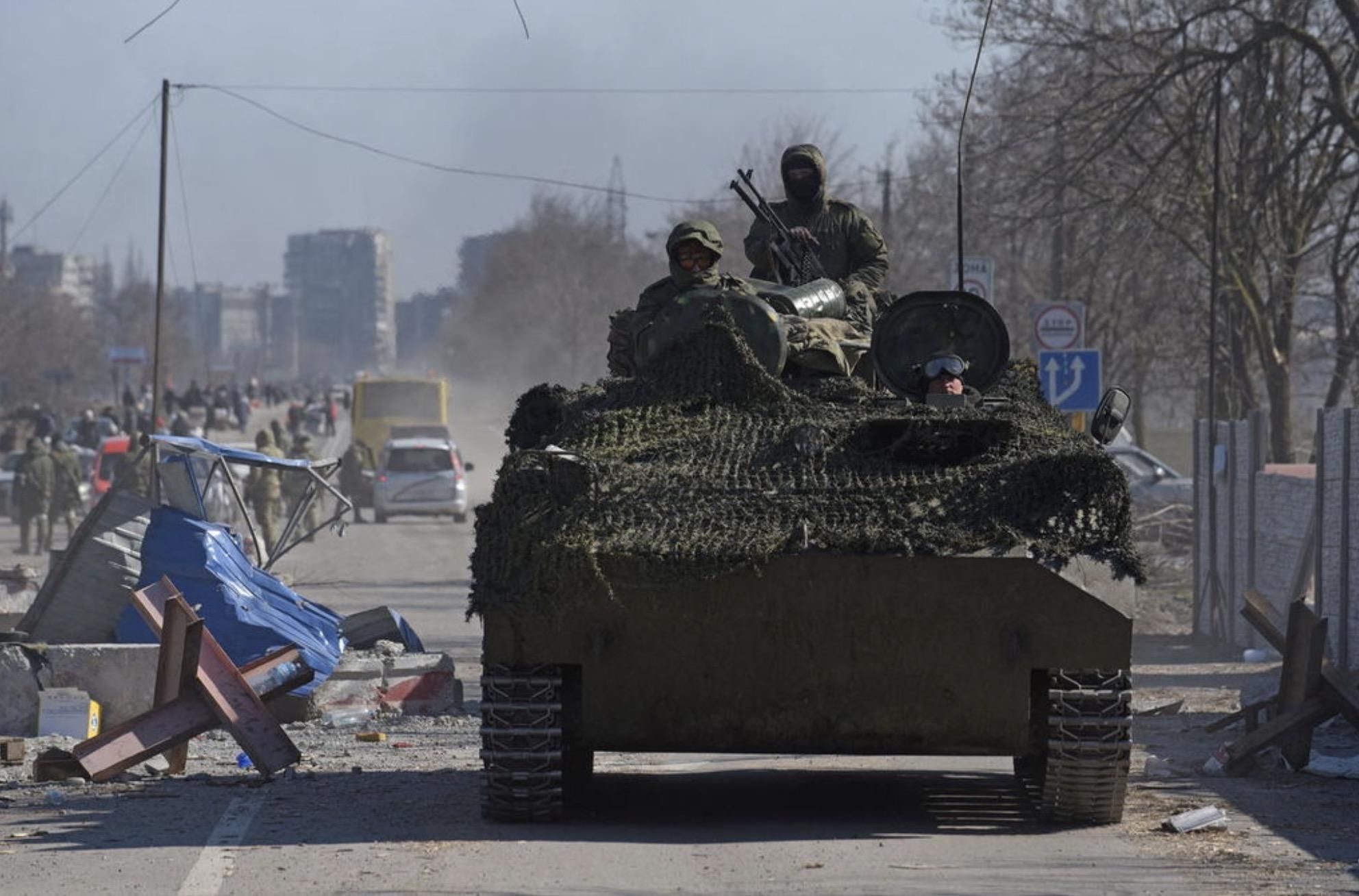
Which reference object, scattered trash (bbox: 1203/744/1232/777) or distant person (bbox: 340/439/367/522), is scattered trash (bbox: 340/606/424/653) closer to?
scattered trash (bbox: 1203/744/1232/777)

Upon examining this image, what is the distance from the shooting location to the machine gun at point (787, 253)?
11.8 meters

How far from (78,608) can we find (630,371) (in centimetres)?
447

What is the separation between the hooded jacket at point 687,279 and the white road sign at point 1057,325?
33.0 feet

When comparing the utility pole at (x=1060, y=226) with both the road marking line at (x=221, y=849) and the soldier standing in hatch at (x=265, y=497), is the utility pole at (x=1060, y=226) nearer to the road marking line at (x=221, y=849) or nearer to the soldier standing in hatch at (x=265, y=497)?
the soldier standing in hatch at (x=265, y=497)

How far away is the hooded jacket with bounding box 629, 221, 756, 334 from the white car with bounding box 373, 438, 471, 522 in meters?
27.7

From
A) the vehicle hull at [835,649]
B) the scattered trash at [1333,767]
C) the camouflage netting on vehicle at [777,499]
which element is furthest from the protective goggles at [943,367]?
the scattered trash at [1333,767]

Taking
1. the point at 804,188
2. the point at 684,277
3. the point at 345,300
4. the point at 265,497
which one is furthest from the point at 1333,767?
the point at 345,300

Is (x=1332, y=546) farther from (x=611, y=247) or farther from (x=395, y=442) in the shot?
(x=611, y=247)

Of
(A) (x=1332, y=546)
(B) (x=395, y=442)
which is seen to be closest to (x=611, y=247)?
(B) (x=395, y=442)

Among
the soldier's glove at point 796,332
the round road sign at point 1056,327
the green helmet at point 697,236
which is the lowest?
the soldier's glove at point 796,332

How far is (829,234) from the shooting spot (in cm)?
1210

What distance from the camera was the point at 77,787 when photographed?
10.2 metres

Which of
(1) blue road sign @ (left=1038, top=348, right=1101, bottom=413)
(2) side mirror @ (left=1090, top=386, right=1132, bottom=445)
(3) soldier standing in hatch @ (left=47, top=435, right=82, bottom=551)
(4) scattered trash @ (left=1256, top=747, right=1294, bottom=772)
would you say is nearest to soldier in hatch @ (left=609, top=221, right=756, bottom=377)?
(2) side mirror @ (left=1090, top=386, right=1132, bottom=445)

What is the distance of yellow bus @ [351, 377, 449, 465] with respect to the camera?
52.2m
